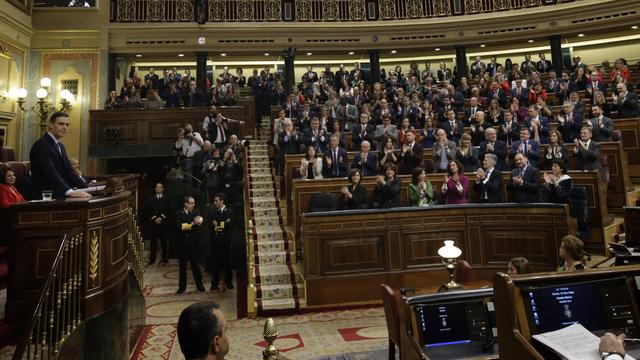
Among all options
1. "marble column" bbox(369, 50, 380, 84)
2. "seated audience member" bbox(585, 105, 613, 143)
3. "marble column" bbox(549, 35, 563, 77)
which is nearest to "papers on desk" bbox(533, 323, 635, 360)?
"seated audience member" bbox(585, 105, 613, 143)

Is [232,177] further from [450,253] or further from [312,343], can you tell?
[450,253]

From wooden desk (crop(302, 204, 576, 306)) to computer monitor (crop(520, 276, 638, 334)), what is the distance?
3357 mm

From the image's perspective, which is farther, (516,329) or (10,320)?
(10,320)

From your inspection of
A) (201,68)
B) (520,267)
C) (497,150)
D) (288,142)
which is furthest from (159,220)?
(201,68)

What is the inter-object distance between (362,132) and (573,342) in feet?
20.4

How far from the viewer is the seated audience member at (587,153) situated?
5918 mm

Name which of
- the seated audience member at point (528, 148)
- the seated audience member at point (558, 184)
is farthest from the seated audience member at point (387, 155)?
the seated audience member at point (558, 184)

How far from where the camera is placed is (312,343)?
3949 mm

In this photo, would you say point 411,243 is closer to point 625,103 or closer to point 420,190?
point 420,190

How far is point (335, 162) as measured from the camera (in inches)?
254

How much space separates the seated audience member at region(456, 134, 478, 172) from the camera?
20.6 feet

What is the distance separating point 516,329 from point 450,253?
1.65 meters

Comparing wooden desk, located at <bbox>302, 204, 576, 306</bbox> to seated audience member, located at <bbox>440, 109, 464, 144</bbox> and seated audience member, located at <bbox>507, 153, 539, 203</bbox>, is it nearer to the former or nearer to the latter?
seated audience member, located at <bbox>507, 153, 539, 203</bbox>

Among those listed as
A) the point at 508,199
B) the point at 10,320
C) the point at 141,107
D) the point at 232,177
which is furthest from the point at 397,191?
the point at 141,107
